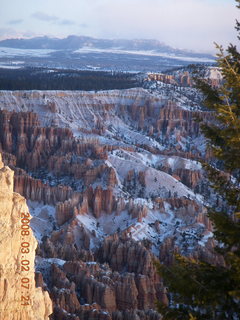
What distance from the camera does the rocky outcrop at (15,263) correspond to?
10016mm

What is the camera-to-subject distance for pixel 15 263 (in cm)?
1024

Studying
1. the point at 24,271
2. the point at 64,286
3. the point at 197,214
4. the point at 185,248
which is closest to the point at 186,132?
the point at 197,214

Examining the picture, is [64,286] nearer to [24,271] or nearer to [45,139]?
[24,271]

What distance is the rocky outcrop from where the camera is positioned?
10016 millimetres

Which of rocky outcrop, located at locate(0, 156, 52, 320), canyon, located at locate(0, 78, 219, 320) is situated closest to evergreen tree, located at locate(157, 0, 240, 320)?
canyon, located at locate(0, 78, 219, 320)
